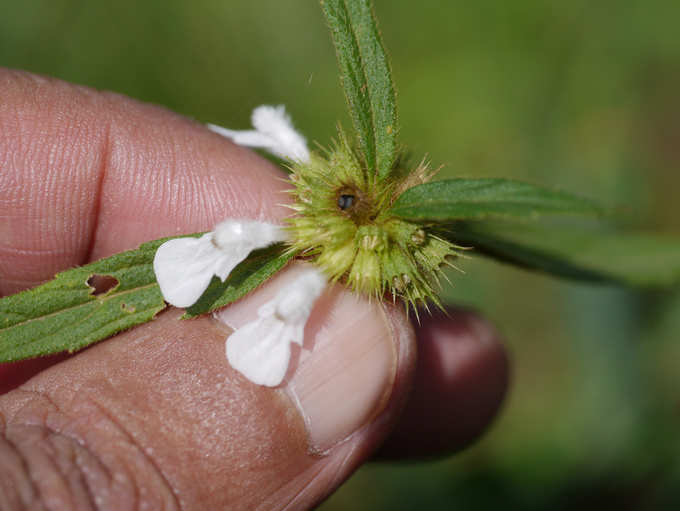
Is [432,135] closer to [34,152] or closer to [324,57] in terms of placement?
[324,57]

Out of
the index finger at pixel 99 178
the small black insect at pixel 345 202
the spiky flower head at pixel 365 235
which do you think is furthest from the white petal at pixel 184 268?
the index finger at pixel 99 178

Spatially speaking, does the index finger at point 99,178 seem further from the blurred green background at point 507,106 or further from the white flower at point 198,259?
the blurred green background at point 507,106

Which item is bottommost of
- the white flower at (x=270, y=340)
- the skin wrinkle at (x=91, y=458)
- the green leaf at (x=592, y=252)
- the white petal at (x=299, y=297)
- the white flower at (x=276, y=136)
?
the skin wrinkle at (x=91, y=458)

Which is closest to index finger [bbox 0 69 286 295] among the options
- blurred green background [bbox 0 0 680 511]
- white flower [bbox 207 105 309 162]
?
white flower [bbox 207 105 309 162]

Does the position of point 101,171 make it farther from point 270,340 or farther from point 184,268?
point 270,340

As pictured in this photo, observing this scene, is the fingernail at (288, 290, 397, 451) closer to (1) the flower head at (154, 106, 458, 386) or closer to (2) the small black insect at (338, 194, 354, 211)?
(1) the flower head at (154, 106, 458, 386)

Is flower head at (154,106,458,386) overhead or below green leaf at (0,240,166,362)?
overhead

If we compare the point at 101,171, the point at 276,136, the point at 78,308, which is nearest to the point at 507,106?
the point at 276,136

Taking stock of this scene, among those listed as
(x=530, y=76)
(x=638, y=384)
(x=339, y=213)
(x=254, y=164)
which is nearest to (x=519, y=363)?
(x=638, y=384)
